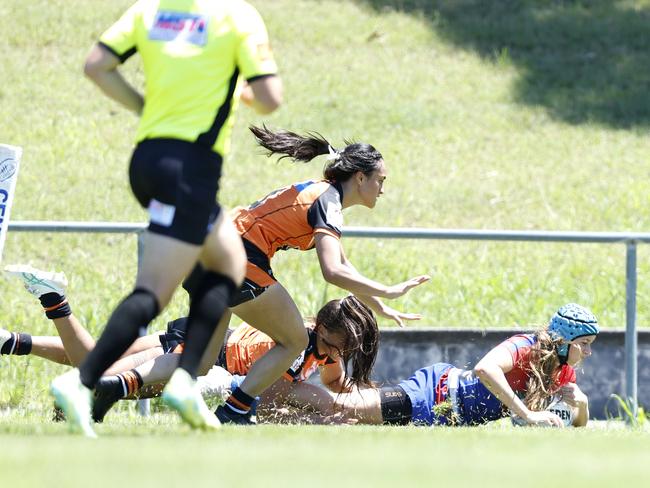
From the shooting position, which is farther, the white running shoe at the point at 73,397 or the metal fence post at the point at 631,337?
the metal fence post at the point at 631,337

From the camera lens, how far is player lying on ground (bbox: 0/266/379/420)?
693cm

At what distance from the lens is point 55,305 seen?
6.96m

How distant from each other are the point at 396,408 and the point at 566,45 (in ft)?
35.7

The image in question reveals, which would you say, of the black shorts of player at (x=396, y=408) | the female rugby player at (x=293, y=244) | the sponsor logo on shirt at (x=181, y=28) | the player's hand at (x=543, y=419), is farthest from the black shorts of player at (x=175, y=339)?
the sponsor logo on shirt at (x=181, y=28)

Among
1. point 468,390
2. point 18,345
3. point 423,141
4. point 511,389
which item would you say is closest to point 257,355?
point 468,390

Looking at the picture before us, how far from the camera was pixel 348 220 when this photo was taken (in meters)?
11.9

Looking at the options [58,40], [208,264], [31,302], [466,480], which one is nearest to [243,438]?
[208,264]

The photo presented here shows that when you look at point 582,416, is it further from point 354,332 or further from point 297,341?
point 297,341

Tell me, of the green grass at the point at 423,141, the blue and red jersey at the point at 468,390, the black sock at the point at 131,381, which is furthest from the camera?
the green grass at the point at 423,141

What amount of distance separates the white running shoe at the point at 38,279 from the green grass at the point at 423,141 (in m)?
1.32

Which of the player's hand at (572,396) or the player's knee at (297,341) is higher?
the player's knee at (297,341)

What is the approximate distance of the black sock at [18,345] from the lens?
7023mm

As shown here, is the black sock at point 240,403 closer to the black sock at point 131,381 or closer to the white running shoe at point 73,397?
the black sock at point 131,381

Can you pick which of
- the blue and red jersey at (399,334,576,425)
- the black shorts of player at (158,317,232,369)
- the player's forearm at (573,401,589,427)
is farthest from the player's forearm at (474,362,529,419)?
the black shorts of player at (158,317,232,369)
